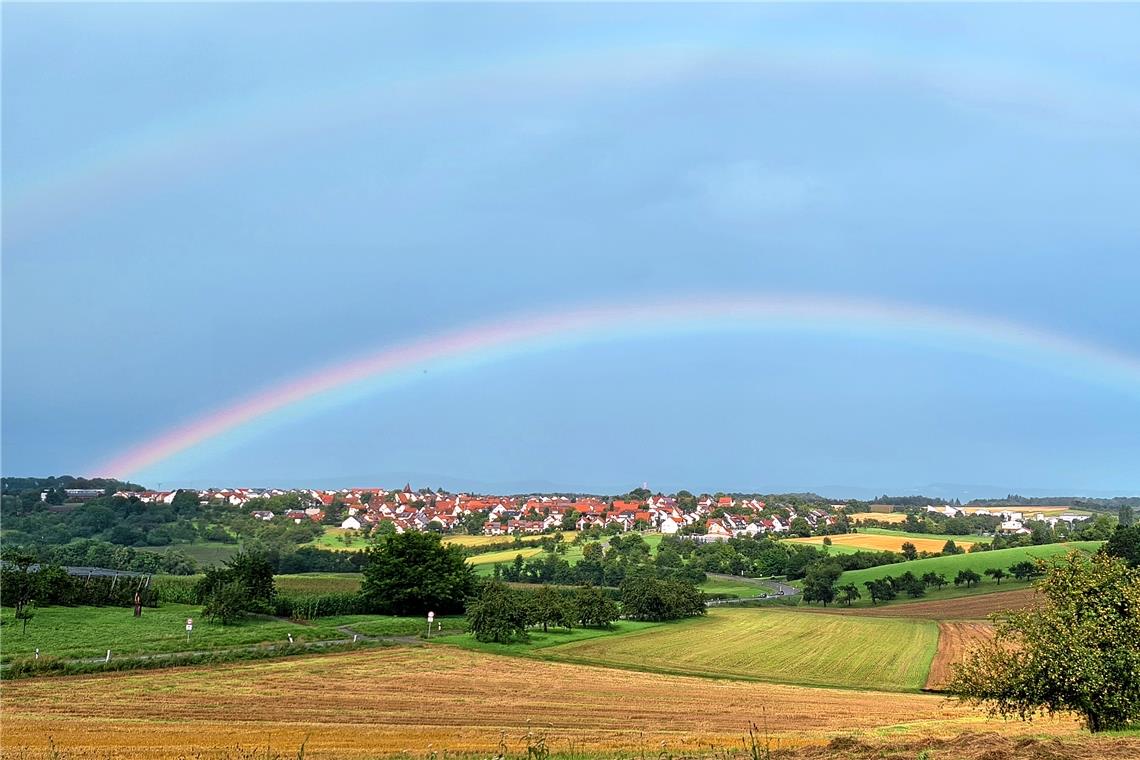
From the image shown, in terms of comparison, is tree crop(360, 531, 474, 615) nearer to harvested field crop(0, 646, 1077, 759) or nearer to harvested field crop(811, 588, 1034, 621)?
harvested field crop(0, 646, 1077, 759)

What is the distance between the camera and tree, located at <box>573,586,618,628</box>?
63812 mm

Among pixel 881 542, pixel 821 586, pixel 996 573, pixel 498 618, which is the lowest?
pixel 881 542

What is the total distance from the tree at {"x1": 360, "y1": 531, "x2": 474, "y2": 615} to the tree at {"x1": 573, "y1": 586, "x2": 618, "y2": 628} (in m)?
11.2

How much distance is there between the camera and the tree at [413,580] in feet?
215

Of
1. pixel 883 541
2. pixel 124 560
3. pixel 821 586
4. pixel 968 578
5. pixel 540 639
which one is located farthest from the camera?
pixel 883 541

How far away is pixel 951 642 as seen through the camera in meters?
57.7

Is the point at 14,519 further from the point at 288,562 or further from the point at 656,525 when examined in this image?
the point at 656,525

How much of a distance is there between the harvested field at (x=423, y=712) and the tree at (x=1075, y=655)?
166cm

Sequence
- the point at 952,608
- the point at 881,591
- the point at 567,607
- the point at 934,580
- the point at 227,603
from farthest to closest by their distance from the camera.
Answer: the point at 934,580
the point at 881,591
the point at 952,608
the point at 567,607
the point at 227,603

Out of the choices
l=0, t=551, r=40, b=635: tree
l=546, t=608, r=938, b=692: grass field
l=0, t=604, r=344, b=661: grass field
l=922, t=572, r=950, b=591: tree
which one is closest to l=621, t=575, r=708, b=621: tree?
l=546, t=608, r=938, b=692: grass field

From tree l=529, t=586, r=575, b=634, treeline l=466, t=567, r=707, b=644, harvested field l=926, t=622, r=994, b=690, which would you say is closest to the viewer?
harvested field l=926, t=622, r=994, b=690

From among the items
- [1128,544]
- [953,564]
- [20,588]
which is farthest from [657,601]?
[20,588]

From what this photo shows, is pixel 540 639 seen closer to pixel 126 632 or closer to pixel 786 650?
pixel 786 650

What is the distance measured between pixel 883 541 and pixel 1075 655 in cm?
12738
